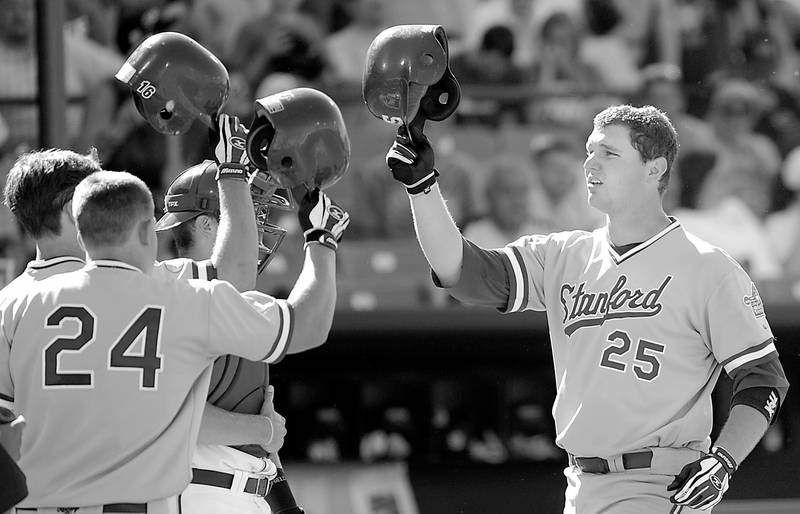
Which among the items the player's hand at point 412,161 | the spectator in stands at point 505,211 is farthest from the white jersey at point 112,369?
the spectator in stands at point 505,211

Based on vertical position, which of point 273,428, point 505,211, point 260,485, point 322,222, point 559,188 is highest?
point 322,222

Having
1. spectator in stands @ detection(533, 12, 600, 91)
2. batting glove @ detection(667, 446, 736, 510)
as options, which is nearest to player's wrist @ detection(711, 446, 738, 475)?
batting glove @ detection(667, 446, 736, 510)

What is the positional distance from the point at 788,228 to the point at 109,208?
5.50 meters

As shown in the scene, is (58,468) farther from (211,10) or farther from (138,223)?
(211,10)

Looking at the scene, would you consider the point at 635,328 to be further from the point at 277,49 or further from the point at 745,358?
the point at 277,49

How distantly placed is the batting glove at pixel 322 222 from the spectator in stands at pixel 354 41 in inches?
183

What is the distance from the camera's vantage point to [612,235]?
3346 millimetres

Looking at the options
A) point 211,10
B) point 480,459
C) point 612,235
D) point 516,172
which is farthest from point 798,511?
point 211,10

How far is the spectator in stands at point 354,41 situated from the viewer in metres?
7.47

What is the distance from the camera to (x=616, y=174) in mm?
3285

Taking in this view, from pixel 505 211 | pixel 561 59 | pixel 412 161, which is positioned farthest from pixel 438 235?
pixel 561 59

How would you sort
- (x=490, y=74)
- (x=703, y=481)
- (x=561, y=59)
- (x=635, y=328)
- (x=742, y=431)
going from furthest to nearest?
(x=561, y=59)
(x=490, y=74)
(x=635, y=328)
(x=742, y=431)
(x=703, y=481)

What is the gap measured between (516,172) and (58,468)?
16.1 ft

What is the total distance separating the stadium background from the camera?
6453 millimetres
